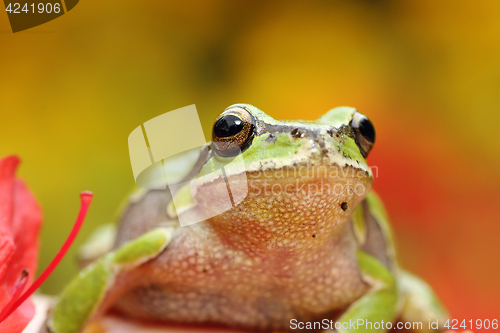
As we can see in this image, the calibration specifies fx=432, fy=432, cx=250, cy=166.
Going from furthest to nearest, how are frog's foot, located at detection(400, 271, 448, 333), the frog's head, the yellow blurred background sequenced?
the yellow blurred background < frog's foot, located at detection(400, 271, 448, 333) < the frog's head

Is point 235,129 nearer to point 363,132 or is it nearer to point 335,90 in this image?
point 363,132

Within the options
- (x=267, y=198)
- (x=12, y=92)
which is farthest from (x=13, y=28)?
(x=267, y=198)

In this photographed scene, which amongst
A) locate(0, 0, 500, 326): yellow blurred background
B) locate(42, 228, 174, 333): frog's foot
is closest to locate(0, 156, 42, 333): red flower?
locate(42, 228, 174, 333): frog's foot

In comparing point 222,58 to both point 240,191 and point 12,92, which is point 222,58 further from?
point 240,191

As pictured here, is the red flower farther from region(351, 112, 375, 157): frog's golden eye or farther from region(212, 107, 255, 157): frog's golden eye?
region(351, 112, 375, 157): frog's golden eye

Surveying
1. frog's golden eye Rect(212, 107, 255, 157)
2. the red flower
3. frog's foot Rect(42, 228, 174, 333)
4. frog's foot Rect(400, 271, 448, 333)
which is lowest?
frog's foot Rect(400, 271, 448, 333)

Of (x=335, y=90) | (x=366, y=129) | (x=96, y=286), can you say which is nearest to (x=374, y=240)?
(x=366, y=129)

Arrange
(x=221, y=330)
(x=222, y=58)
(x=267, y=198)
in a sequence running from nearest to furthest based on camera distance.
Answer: (x=267, y=198) → (x=221, y=330) → (x=222, y=58)
